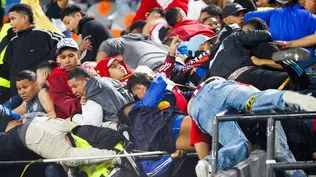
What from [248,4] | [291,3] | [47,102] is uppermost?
[291,3]

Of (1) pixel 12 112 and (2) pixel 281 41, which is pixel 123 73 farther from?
(2) pixel 281 41

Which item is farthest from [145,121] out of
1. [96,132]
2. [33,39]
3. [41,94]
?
[33,39]

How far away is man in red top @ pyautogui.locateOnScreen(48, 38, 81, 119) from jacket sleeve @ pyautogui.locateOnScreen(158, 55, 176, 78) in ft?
3.48

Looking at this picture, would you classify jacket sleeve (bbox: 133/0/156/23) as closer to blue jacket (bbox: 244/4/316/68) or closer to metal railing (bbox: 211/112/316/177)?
blue jacket (bbox: 244/4/316/68)

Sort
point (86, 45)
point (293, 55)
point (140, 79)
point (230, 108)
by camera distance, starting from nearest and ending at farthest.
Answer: point (293, 55), point (230, 108), point (140, 79), point (86, 45)

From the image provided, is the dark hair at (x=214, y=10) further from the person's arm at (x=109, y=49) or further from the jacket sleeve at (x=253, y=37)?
the jacket sleeve at (x=253, y=37)

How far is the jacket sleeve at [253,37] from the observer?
35.4ft

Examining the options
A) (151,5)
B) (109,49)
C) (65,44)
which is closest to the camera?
(65,44)

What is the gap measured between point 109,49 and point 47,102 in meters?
1.27

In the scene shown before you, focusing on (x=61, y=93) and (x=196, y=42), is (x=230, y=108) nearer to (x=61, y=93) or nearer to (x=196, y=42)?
Result: (x=196, y=42)

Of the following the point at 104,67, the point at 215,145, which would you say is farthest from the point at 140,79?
the point at 215,145

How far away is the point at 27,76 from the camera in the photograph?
13.8m

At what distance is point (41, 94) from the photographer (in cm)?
1345

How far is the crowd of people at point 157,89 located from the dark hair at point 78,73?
11 millimetres
